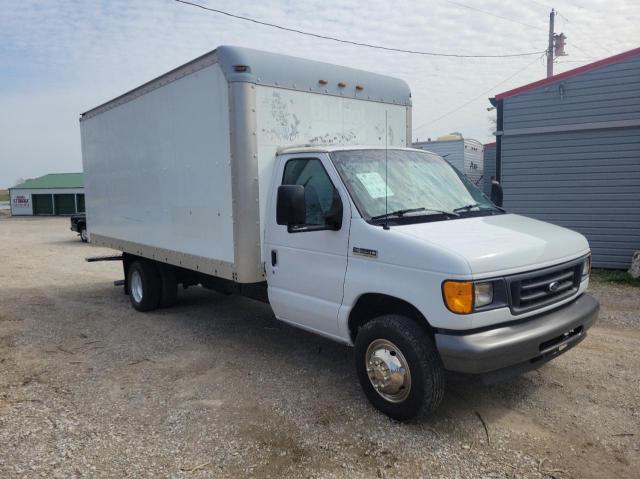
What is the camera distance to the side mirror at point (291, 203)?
166 inches

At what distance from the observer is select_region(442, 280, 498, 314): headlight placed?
349 cm

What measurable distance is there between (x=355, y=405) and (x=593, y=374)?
2370mm

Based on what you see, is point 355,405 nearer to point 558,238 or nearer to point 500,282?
point 500,282

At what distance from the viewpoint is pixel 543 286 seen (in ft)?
12.9

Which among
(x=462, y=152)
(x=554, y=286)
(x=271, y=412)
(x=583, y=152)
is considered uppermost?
(x=462, y=152)

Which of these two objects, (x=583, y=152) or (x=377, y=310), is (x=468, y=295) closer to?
(x=377, y=310)

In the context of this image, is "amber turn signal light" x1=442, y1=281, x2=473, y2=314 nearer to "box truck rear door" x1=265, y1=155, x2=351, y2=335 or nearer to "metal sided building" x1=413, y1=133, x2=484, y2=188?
"box truck rear door" x1=265, y1=155, x2=351, y2=335

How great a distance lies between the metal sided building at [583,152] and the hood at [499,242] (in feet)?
23.9

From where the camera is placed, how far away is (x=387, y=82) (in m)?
6.34

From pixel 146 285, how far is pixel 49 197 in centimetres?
3833

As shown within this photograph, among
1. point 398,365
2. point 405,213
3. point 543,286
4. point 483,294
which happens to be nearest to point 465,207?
point 405,213

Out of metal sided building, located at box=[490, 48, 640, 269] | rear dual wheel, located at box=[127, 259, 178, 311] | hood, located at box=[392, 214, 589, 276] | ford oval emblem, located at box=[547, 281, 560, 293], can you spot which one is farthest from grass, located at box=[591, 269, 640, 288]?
rear dual wheel, located at box=[127, 259, 178, 311]

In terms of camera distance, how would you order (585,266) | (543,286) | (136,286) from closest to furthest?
(543,286) → (585,266) → (136,286)

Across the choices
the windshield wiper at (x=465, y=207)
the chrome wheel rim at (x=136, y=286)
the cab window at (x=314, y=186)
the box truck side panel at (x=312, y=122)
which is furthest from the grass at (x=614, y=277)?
the chrome wheel rim at (x=136, y=286)
